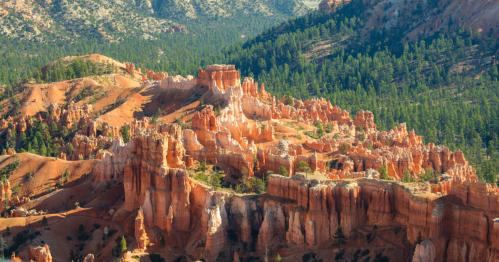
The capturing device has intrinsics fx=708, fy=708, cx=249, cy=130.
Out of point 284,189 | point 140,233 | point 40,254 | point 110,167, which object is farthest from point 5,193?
point 284,189

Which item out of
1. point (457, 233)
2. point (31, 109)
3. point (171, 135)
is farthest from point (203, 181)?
point (31, 109)

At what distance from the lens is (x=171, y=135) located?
101 metres

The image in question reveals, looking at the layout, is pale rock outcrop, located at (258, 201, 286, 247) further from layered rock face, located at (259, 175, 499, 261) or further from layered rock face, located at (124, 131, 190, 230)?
layered rock face, located at (124, 131, 190, 230)

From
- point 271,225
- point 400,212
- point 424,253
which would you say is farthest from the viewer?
point 271,225

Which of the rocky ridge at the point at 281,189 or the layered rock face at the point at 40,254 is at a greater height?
the rocky ridge at the point at 281,189

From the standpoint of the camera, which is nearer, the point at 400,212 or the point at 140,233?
the point at 400,212

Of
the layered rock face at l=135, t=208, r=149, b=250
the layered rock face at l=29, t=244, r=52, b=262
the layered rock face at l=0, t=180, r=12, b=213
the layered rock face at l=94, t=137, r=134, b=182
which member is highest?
the layered rock face at l=94, t=137, r=134, b=182

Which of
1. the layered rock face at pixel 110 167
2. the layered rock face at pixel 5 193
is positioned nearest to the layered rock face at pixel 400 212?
the layered rock face at pixel 110 167

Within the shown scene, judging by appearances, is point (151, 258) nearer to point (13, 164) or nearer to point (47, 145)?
point (13, 164)

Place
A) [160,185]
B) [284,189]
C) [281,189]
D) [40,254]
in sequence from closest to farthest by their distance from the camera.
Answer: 1. [284,189]
2. [281,189]
3. [40,254]
4. [160,185]

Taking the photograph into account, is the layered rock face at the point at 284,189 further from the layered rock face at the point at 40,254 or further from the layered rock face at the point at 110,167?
the layered rock face at the point at 40,254

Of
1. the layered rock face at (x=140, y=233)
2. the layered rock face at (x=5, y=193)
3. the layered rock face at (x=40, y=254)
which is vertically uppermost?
the layered rock face at (x=5, y=193)

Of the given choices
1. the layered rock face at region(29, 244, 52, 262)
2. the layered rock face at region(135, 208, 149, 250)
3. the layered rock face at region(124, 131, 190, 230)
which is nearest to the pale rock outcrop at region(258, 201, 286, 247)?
the layered rock face at region(124, 131, 190, 230)

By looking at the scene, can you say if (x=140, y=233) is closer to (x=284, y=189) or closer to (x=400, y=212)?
(x=284, y=189)
